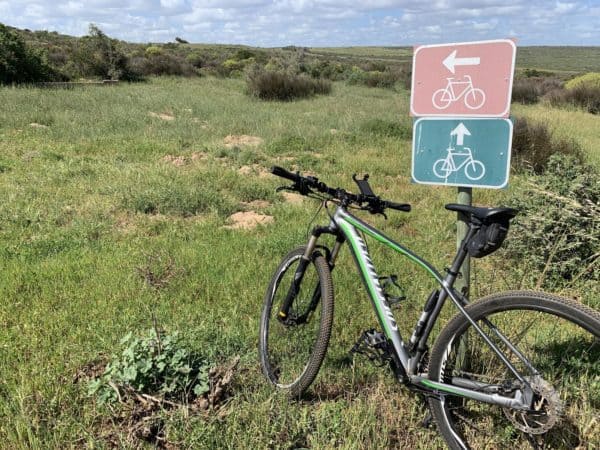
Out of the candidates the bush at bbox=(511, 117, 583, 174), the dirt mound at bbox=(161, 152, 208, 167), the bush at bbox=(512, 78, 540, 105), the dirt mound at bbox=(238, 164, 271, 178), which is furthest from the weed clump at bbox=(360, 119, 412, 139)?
the bush at bbox=(512, 78, 540, 105)

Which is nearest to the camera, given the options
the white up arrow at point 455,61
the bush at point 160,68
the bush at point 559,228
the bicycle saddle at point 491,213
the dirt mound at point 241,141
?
the bicycle saddle at point 491,213

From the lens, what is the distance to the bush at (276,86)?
1842 cm

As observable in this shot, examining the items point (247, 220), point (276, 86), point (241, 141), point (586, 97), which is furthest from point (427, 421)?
point (586, 97)


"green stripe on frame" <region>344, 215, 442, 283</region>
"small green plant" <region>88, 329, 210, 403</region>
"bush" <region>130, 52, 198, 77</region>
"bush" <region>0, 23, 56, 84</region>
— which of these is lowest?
"small green plant" <region>88, 329, 210, 403</region>

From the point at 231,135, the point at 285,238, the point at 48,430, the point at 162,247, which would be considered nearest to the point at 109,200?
the point at 162,247

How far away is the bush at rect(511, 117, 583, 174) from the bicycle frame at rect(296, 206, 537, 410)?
→ 749cm

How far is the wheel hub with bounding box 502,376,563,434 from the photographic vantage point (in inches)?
69.9

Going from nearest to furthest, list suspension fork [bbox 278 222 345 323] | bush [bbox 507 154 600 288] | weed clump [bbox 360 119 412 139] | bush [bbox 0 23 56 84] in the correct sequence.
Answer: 1. suspension fork [bbox 278 222 345 323]
2. bush [bbox 507 154 600 288]
3. weed clump [bbox 360 119 412 139]
4. bush [bbox 0 23 56 84]

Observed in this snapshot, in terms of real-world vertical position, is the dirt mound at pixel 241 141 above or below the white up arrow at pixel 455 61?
below

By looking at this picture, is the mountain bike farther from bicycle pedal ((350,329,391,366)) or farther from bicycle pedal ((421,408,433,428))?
Result: bicycle pedal ((421,408,433,428))

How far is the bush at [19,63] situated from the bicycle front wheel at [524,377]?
22184 millimetres

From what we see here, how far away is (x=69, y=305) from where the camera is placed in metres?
3.70

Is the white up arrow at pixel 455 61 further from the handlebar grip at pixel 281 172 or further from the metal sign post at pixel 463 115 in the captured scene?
the handlebar grip at pixel 281 172

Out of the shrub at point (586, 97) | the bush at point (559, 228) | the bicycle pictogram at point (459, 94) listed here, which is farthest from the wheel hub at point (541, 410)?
the shrub at point (586, 97)
